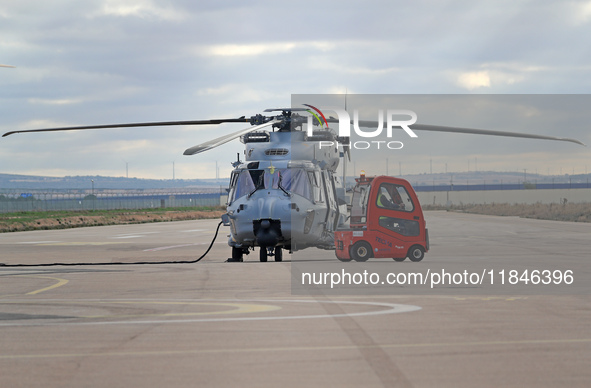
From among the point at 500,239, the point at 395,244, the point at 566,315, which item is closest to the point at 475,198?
the point at 500,239

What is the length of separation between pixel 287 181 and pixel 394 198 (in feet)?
9.36

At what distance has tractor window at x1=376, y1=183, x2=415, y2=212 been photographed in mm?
19641

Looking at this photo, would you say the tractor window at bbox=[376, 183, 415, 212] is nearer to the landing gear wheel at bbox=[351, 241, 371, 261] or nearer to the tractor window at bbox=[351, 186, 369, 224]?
the tractor window at bbox=[351, 186, 369, 224]

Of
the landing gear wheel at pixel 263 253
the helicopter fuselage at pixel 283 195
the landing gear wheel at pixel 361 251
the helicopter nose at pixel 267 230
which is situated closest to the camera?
the helicopter nose at pixel 267 230

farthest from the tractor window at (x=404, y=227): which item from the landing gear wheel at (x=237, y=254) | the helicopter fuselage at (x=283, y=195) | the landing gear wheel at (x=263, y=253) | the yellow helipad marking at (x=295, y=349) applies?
the yellow helipad marking at (x=295, y=349)

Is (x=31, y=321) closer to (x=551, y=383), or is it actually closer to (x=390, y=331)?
(x=390, y=331)

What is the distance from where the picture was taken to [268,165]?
20.5 meters

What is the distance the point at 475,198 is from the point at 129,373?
121 m

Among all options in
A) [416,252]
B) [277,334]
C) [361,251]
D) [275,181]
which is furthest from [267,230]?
[277,334]

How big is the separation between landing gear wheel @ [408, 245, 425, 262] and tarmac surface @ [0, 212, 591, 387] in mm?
3862

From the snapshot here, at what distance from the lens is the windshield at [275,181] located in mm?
20125

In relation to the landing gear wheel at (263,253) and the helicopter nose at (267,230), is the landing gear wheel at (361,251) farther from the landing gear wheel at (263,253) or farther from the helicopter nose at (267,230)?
the landing gear wheel at (263,253)

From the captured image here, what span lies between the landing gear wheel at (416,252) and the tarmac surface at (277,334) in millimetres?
3862

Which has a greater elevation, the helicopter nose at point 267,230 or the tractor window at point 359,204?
the tractor window at point 359,204
